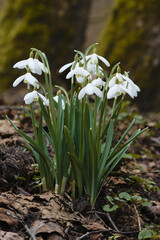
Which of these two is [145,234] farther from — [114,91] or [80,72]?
[80,72]

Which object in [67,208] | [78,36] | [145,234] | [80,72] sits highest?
[78,36]

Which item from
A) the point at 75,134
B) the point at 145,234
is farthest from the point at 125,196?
the point at 75,134

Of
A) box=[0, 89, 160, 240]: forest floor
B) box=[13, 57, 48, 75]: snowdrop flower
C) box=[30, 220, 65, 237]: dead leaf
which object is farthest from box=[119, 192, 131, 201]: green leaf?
box=[13, 57, 48, 75]: snowdrop flower

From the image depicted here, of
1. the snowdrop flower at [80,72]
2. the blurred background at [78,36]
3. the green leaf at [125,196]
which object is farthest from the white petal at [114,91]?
the blurred background at [78,36]

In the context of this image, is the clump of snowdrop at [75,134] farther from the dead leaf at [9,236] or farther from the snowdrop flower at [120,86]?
the dead leaf at [9,236]

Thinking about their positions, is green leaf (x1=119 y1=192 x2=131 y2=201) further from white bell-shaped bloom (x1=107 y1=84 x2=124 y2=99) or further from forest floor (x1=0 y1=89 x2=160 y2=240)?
white bell-shaped bloom (x1=107 y1=84 x2=124 y2=99)

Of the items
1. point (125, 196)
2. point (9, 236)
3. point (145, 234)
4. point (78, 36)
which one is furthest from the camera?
point (78, 36)
